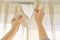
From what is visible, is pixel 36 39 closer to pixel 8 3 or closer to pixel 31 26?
pixel 31 26

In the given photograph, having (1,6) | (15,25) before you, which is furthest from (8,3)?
(15,25)

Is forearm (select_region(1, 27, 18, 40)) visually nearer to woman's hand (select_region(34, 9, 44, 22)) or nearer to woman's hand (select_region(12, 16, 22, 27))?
woman's hand (select_region(12, 16, 22, 27))

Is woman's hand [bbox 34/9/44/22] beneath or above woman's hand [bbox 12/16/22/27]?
above

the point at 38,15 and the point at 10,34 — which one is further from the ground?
the point at 38,15

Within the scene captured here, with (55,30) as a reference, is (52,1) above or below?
above

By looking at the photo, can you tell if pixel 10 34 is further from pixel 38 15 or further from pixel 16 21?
pixel 38 15

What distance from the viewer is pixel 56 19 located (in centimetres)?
78

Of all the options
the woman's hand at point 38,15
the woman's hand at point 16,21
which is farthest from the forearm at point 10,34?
the woman's hand at point 38,15

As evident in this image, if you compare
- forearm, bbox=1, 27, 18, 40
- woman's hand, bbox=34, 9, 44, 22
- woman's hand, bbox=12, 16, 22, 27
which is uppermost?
woman's hand, bbox=34, 9, 44, 22

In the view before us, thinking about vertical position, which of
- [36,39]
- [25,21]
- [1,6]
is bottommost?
[36,39]

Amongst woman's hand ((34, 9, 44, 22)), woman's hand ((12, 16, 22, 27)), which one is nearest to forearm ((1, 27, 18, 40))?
woman's hand ((12, 16, 22, 27))

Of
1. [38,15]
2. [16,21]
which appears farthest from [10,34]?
[38,15]

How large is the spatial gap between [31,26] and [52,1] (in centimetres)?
21

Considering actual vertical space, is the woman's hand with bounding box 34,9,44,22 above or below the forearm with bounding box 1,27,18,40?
above
